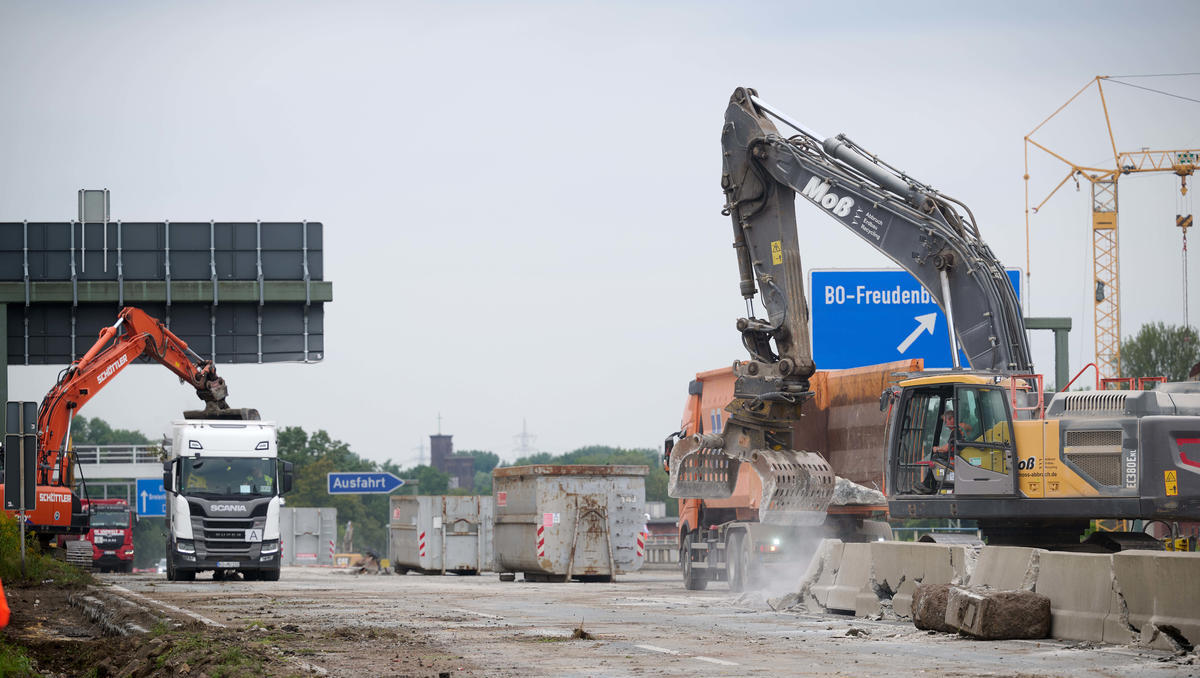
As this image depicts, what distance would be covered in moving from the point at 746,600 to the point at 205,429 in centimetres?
1532

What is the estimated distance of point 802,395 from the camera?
926 inches

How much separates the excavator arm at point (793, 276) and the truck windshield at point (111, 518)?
29.8 m

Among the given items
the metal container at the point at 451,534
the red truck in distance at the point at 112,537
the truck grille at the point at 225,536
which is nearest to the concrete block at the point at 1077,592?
the truck grille at the point at 225,536

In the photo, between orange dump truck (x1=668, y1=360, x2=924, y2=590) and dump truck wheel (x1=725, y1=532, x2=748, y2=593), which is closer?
orange dump truck (x1=668, y1=360, x2=924, y2=590)

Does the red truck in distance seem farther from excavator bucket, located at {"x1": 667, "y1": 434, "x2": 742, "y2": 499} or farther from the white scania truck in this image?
excavator bucket, located at {"x1": 667, "y1": 434, "x2": 742, "y2": 499}

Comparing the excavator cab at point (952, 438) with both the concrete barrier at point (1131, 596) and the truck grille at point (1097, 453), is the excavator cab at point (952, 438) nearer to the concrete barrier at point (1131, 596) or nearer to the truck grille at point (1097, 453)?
the truck grille at point (1097, 453)

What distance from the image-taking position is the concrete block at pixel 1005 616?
14695mm

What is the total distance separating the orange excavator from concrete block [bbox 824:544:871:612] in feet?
58.5

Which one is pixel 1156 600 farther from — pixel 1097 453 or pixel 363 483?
pixel 363 483

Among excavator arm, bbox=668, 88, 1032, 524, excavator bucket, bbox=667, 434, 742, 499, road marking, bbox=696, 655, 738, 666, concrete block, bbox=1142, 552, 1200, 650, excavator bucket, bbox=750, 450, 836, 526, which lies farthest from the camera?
excavator bucket, bbox=667, 434, 742, 499

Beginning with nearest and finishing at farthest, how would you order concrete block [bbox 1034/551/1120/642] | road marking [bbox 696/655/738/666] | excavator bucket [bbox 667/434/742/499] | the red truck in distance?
road marking [bbox 696/655/738/666], concrete block [bbox 1034/551/1120/642], excavator bucket [bbox 667/434/742/499], the red truck in distance

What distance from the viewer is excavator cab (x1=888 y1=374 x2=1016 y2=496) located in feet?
58.5

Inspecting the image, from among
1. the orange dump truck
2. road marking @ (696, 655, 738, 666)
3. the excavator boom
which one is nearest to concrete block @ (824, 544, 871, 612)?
the orange dump truck

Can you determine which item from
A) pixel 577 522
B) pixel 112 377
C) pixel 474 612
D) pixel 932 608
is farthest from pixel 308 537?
pixel 932 608
